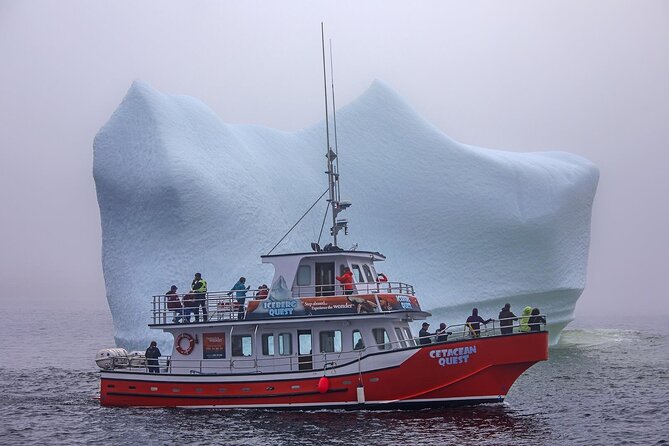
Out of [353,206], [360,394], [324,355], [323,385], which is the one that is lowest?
[360,394]

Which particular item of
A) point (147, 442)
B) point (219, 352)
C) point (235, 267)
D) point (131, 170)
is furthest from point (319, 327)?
point (131, 170)

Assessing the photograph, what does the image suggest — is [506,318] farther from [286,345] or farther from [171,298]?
[171,298]

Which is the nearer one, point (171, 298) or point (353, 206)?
point (171, 298)

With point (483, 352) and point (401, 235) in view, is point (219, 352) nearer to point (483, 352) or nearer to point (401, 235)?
point (483, 352)

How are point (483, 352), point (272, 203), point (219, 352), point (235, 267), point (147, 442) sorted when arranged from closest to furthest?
point (147, 442) → point (483, 352) → point (219, 352) → point (235, 267) → point (272, 203)

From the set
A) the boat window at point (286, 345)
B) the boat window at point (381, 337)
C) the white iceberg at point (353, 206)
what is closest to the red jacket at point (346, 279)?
the boat window at point (381, 337)

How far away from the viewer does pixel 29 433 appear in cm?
2608

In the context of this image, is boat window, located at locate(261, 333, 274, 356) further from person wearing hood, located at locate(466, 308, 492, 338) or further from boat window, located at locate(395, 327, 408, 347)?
person wearing hood, located at locate(466, 308, 492, 338)

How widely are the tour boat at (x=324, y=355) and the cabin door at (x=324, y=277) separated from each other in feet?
0.09

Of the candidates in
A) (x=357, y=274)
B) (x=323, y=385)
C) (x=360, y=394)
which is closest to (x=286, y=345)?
(x=323, y=385)

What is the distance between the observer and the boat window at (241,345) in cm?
2683

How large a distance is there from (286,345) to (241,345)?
4.45ft

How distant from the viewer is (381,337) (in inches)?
1041

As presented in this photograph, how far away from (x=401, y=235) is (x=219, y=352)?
21.4m
